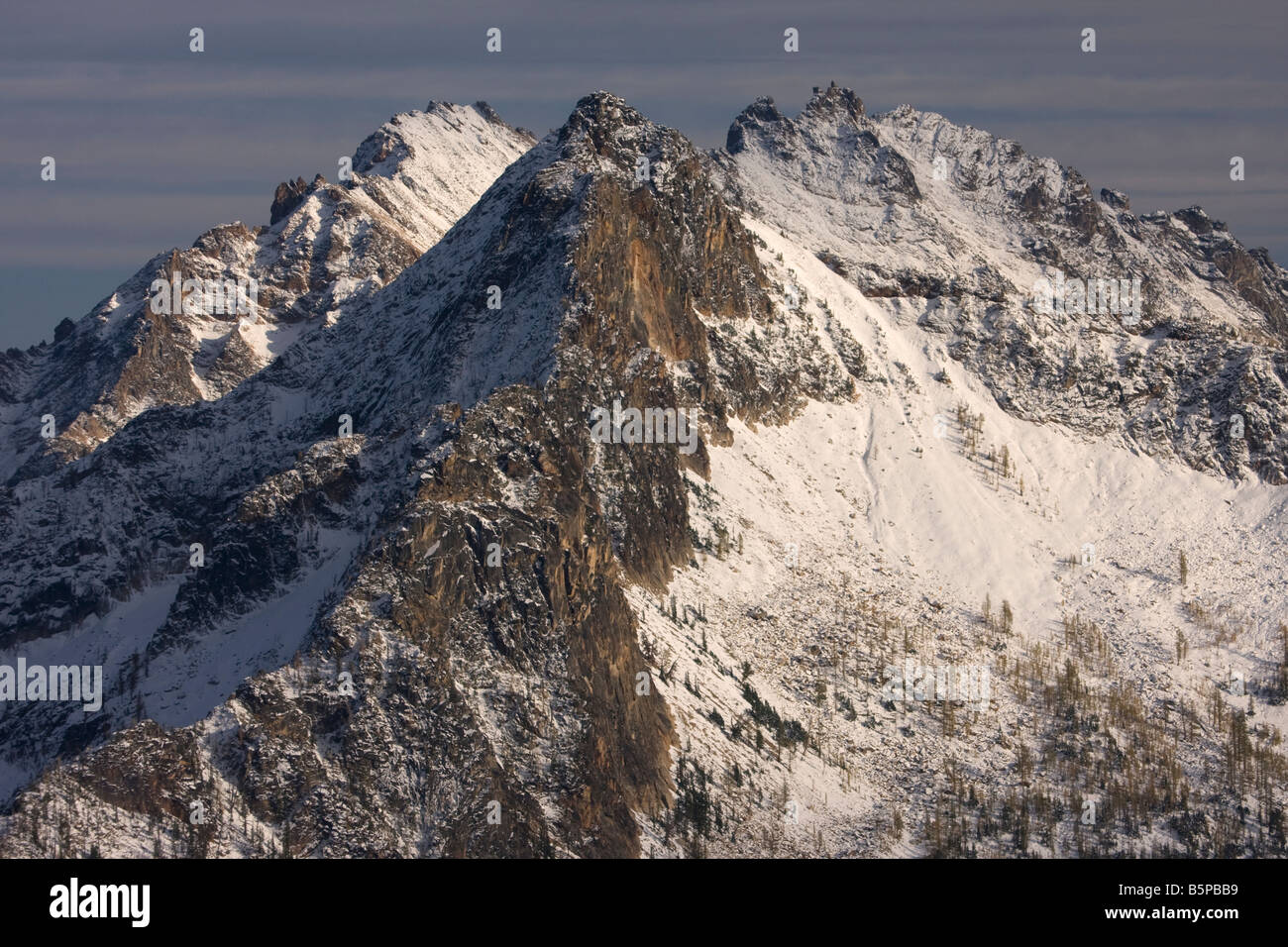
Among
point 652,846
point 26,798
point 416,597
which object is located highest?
point 416,597

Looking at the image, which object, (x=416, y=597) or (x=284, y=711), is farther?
(x=416, y=597)

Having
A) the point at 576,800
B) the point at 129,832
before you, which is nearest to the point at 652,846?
the point at 576,800

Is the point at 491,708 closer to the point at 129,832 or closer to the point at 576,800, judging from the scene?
the point at 576,800
